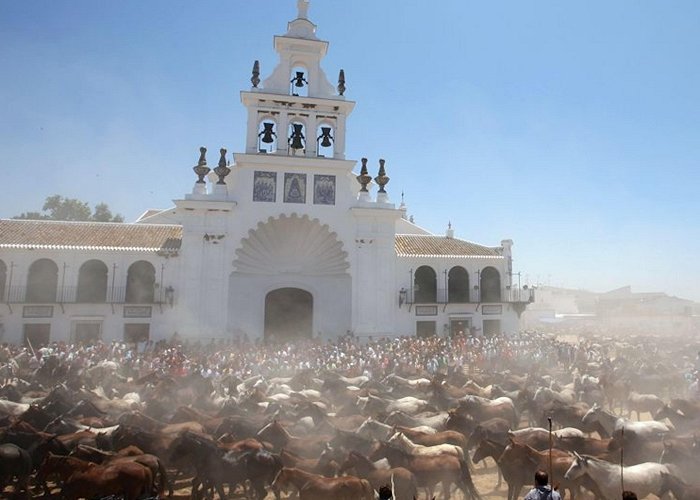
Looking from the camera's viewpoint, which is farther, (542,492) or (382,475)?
(382,475)

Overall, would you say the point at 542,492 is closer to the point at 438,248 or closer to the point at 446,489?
the point at 446,489

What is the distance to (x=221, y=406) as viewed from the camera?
47.6 ft

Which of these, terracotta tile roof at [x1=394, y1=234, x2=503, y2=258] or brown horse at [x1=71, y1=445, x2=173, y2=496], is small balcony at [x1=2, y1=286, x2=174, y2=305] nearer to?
terracotta tile roof at [x1=394, y1=234, x2=503, y2=258]

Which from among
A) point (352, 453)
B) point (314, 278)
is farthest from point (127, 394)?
point (314, 278)

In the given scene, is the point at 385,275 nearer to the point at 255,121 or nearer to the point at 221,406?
the point at 255,121

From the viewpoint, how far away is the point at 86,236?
30719mm

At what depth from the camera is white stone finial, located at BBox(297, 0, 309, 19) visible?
32.8 m

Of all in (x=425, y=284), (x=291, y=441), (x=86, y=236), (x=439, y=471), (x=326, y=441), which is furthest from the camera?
(x=425, y=284)

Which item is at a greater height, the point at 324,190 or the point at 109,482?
the point at 324,190

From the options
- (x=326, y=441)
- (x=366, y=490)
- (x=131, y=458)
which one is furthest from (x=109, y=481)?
(x=326, y=441)

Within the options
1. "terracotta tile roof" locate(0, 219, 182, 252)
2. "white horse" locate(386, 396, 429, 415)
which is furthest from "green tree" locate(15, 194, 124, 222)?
"white horse" locate(386, 396, 429, 415)

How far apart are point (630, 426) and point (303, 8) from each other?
Answer: 104 feet

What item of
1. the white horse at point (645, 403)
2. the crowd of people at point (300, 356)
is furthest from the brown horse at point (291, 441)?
the white horse at point (645, 403)

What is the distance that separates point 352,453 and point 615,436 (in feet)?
20.6
